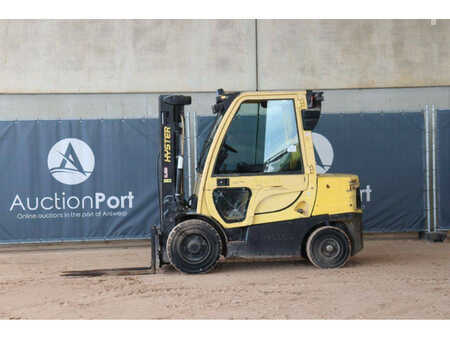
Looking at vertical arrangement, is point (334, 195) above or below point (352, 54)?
below

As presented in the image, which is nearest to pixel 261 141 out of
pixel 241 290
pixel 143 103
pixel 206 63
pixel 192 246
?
pixel 192 246

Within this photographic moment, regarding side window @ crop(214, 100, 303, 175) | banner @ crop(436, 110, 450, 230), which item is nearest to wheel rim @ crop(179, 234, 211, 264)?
side window @ crop(214, 100, 303, 175)

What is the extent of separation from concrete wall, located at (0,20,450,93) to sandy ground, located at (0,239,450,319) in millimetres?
3503

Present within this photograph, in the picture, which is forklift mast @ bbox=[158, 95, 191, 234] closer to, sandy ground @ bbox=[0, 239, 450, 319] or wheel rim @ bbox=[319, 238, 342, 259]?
sandy ground @ bbox=[0, 239, 450, 319]

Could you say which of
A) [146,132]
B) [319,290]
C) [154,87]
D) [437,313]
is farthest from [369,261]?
[154,87]

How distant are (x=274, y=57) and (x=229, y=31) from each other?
986mm

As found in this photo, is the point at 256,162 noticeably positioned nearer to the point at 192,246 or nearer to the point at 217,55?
the point at 192,246

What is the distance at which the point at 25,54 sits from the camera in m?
10.2

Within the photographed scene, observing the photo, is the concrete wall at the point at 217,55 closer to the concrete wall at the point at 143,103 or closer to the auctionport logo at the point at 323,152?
the concrete wall at the point at 143,103

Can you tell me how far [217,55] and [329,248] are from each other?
463 cm

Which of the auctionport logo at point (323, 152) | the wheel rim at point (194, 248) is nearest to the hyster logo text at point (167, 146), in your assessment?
the wheel rim at point (194, 248)

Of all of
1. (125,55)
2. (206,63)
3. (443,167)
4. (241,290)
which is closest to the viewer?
(241,290)

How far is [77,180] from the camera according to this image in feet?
31.5

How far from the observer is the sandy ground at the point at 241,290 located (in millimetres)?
5555
